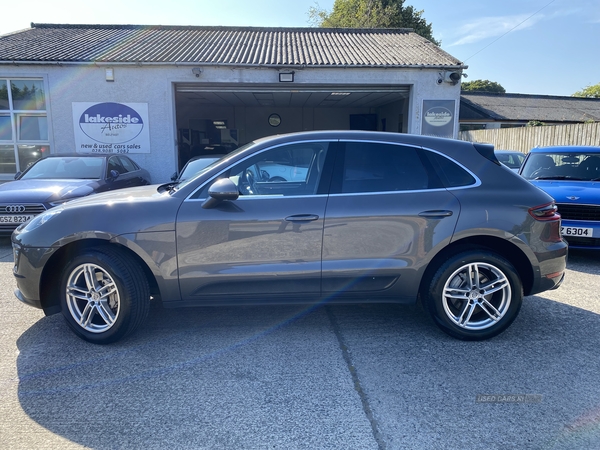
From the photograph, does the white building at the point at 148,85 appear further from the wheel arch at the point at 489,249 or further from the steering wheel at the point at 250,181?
the wheel arch at the point at 489,249

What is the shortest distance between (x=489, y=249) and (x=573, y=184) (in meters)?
4.00

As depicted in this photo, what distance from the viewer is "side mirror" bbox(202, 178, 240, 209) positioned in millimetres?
3277

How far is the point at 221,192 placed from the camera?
3.27 m

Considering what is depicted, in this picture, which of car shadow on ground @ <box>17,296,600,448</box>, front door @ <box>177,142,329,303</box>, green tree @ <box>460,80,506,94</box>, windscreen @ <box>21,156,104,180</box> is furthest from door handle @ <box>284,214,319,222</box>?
green tree @ <box>460,80,506,94</box>

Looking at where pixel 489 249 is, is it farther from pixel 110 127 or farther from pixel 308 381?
pixel 110 127

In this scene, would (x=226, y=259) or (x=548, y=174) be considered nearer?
(x=226, y=259)

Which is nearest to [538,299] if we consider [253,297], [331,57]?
[253,297]

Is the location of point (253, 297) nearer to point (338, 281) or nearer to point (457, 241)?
point (338, 281)

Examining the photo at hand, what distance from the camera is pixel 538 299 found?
15.1 ft

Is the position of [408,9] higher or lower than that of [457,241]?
higher

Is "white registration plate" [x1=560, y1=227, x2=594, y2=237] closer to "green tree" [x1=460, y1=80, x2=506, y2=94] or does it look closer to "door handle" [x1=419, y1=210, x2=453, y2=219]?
"door handle" [x1=419, y1=210, x2=453, y2=219]

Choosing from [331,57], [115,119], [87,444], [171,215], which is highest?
[331,57]

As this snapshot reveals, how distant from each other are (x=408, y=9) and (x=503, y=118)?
51.5 ft

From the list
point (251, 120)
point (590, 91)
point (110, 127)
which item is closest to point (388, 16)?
point (251, 120)
